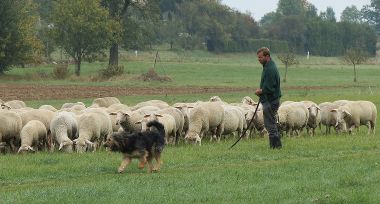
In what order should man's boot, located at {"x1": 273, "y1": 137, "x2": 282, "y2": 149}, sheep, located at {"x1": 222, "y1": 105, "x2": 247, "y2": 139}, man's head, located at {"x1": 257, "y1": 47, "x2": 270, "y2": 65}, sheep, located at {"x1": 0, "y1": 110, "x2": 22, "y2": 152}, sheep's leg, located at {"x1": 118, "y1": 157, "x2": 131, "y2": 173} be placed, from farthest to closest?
sheep, located at {"x1": 222, "y1": 105, "x2": 247, "y2": 139}
sheep, located at {"x1": 0, "y1": 110, "x2": 22, "y2": 152}
man's boot, located at {"x1": 273, "y1": 137, "x2": 282, "y2": 149}
man's head, located at {"x1": 257, "y1": 47, "x2": 270, "y2": 65}
sheep's leg, located at {"x1": 118, "y1": 157, "x2": 131, "y2": 173}

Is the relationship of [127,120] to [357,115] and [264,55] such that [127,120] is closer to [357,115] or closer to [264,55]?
[264,55]

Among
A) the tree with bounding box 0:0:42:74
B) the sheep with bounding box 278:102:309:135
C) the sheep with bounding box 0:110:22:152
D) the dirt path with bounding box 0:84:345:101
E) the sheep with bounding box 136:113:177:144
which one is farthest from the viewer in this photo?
the tree with bounding box 0:0:42:74

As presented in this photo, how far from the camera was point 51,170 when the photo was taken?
15820 mm

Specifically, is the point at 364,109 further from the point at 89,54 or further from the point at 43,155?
the point at 89,54

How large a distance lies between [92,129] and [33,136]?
5.16 ft

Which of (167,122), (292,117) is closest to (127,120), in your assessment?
(167,122)

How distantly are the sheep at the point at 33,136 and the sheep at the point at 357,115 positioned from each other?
988 cm

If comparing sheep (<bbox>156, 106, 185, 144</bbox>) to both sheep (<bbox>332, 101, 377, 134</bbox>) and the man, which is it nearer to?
the man

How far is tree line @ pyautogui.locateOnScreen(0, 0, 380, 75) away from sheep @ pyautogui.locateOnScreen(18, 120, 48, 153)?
3777cm

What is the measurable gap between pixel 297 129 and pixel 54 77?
1480 inches

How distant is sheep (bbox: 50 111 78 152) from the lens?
20016 mm

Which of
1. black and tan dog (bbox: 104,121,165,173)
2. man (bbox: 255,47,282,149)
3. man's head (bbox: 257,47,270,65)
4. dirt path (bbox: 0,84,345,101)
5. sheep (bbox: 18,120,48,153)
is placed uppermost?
man's head (bbox: 257,47,270,65)

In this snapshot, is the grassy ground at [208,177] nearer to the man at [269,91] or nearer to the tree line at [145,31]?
the man at [269,91]

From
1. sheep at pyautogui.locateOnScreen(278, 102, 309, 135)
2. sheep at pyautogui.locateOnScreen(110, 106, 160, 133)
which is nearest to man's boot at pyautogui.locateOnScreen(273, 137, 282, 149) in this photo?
sheep at pyautogui.locateOnScreen(110, 106, 160, 133)
